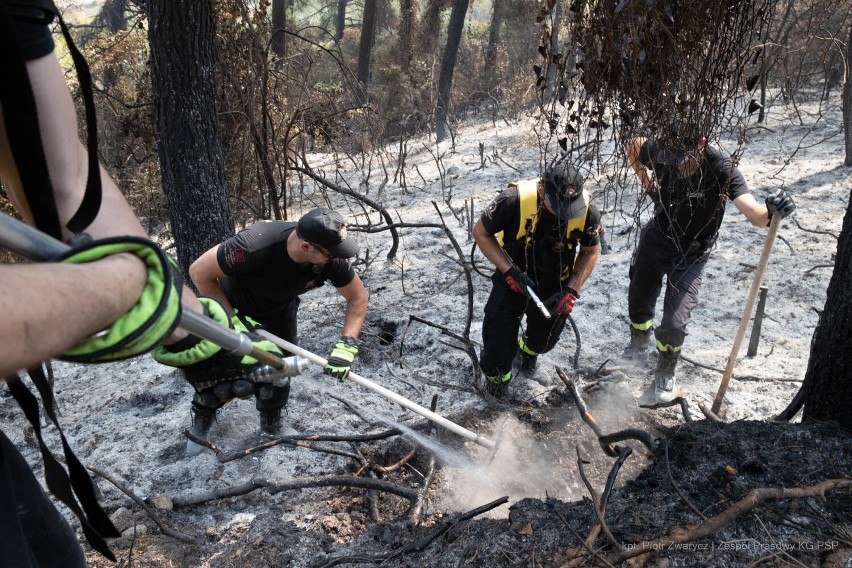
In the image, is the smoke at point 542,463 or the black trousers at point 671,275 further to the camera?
the black trousers at point 671,275

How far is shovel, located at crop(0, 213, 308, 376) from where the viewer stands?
1006 millimetres

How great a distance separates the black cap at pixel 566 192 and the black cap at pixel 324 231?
131 cm

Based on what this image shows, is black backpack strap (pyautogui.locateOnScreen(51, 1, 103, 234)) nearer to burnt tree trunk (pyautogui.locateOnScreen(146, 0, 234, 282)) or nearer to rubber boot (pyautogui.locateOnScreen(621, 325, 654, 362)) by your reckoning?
burnt tree trunk (pyautogui.locateOnScreen(146, 0, 234, 282))

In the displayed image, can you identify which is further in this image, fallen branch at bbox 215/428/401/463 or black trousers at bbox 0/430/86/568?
fallen branch at bbox 215/428/401/463

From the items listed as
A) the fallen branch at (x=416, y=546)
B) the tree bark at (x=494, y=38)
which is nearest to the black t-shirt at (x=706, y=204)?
the fallen branch at (x=416, y=546)

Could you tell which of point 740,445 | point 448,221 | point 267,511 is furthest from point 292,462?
point 448,221

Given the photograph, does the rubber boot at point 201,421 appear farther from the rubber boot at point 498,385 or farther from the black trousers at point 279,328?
the rubber boot at point 498,385

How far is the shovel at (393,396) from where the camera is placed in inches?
135

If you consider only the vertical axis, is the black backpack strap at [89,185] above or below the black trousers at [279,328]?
above

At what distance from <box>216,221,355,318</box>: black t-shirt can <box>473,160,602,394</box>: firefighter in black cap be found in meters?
1.22

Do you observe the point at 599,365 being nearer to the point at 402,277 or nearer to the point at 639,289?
the point at 639,289

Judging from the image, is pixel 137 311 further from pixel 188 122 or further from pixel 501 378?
pixel 501 378

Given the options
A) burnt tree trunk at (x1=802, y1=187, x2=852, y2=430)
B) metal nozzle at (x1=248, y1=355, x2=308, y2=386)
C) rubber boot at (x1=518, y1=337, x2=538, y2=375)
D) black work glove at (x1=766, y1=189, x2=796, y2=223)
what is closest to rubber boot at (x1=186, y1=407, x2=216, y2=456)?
metal nozzle at (x1=248, y1=355, x2=308, y2=386)

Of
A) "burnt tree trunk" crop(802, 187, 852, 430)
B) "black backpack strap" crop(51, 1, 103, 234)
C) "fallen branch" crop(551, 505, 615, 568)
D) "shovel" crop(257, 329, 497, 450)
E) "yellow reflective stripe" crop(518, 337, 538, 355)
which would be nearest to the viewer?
"black backpack strap" crop(51, 1, 103, 234)
